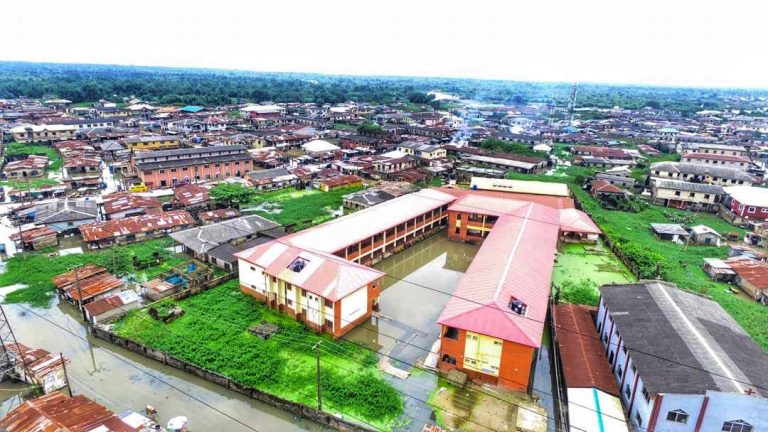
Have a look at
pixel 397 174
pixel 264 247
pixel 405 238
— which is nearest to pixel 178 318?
pixel 264 247

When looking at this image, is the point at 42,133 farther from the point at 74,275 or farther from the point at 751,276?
the point at 751,276

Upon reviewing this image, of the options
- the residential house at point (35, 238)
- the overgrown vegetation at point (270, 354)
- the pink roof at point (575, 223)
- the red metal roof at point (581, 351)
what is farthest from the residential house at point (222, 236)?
the pink roof at point (575, 223)

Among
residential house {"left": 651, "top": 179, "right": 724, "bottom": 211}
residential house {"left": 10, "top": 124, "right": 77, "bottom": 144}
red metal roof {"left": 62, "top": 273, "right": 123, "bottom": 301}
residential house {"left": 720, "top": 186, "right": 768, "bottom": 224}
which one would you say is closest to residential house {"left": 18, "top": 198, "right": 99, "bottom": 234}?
red metal roof {"left": 62, "top": 273, "right": 123, "bottom": 301}

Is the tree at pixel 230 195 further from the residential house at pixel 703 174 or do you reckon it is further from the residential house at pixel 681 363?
the residential house at pixel 703 174

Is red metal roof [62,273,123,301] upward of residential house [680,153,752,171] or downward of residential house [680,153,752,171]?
downward

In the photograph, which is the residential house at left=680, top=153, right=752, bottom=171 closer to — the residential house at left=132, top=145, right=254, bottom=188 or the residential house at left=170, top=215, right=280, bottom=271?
the residential house at left=170, top=215, right=280, bottom=271

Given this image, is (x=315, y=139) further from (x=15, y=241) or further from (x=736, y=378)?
(x=736, y=378)

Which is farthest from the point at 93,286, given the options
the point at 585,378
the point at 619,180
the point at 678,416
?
the point at 619,180
